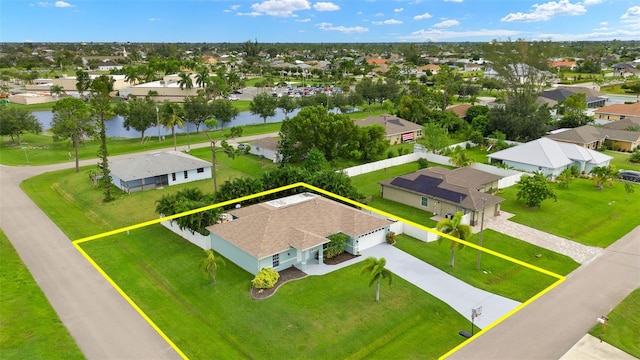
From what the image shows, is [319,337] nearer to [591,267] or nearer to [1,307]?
[1,307]

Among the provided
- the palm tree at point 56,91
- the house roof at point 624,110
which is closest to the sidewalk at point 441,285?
the house roof at point 624,110

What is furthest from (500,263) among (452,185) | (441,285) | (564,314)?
(452,185)

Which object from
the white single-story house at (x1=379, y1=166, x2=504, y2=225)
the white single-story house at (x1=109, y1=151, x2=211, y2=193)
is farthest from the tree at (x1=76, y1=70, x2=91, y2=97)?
the white single-story house at (x1=379, y1=166, x2=504, y2=225)

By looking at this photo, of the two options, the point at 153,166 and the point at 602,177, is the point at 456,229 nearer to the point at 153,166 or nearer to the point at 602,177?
the point at 602,177

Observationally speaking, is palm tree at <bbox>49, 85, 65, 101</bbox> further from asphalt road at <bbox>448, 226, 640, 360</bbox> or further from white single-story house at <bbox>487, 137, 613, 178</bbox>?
asphalt road at <bbox>448, 226, 640, 360</bbox>

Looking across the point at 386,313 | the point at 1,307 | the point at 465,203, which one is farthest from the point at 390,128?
the point at 1,307
